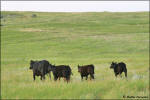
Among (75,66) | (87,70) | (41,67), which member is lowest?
(75,66)

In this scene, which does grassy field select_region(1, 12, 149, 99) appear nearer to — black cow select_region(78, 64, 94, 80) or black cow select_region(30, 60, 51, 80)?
black cow select_region(78, 64, 94, 80)

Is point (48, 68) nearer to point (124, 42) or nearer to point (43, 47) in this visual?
point (43, 47)

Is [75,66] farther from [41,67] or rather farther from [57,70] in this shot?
[57,70]

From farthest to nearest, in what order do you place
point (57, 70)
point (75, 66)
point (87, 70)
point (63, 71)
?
point (75, 66), point (87, 70), point (57, 70), point (63, 71)

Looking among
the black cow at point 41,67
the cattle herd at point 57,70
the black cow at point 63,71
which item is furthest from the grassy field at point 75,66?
the black cow at point 41,67

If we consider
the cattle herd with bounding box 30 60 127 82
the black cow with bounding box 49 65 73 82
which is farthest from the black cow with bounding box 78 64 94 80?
the black cow with bounding box 49 65 73 82

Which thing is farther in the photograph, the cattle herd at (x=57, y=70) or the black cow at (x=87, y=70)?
the black cow at (x=87, y=70)

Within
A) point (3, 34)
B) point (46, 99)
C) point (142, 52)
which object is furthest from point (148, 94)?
point (3, 34)

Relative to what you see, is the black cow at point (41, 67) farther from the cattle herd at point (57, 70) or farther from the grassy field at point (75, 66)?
the grassy field at point (75, 66)

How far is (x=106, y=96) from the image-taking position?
28.1 ft

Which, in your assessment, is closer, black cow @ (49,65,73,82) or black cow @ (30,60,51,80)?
black cow @ (49,65,73,82)

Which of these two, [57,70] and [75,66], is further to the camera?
[75,66]

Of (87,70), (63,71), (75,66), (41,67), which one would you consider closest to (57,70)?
(63,71)

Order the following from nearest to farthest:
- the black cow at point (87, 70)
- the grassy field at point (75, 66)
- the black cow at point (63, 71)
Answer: the grassy field at point (75, 66), the black cow at point (63, 71), the black cow at point (87, 70)
